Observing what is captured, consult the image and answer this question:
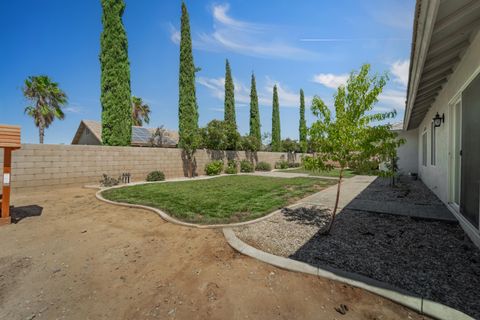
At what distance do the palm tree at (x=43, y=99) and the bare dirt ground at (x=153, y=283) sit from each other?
72.9 ft

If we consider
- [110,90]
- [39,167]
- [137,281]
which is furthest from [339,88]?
[110,90]

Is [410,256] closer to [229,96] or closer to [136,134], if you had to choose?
[229,96]

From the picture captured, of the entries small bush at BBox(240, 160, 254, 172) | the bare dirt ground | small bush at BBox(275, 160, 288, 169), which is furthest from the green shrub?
small bush at BBox(275, 160, 288, 169)

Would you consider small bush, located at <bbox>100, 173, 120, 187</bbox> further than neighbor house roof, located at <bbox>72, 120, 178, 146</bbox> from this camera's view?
No

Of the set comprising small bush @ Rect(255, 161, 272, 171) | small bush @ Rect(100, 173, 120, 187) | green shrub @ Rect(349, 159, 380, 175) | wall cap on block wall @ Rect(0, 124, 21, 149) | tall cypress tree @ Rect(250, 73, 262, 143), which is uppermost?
tall cypress tree @ Rect(250, 73, 262, 143)

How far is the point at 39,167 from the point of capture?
841cm

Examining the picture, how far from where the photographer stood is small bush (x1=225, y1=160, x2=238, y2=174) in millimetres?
17766

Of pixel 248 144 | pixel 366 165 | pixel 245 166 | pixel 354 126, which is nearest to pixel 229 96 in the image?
pixel 248 144

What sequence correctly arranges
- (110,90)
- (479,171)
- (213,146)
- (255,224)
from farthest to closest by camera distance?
1. (213,146)
2. (110,90)
3. (255,224)
4. (479,171)

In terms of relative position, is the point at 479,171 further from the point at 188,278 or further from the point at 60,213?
the point at 60,213

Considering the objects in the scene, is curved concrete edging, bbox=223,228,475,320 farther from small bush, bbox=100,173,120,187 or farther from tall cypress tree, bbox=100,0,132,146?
tall cypress tree, bbox=100,0,132,146

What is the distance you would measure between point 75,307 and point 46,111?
25485mm

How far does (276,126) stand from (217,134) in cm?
1410

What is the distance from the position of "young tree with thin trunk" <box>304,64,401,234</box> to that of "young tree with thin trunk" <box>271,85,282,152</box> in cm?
2448
